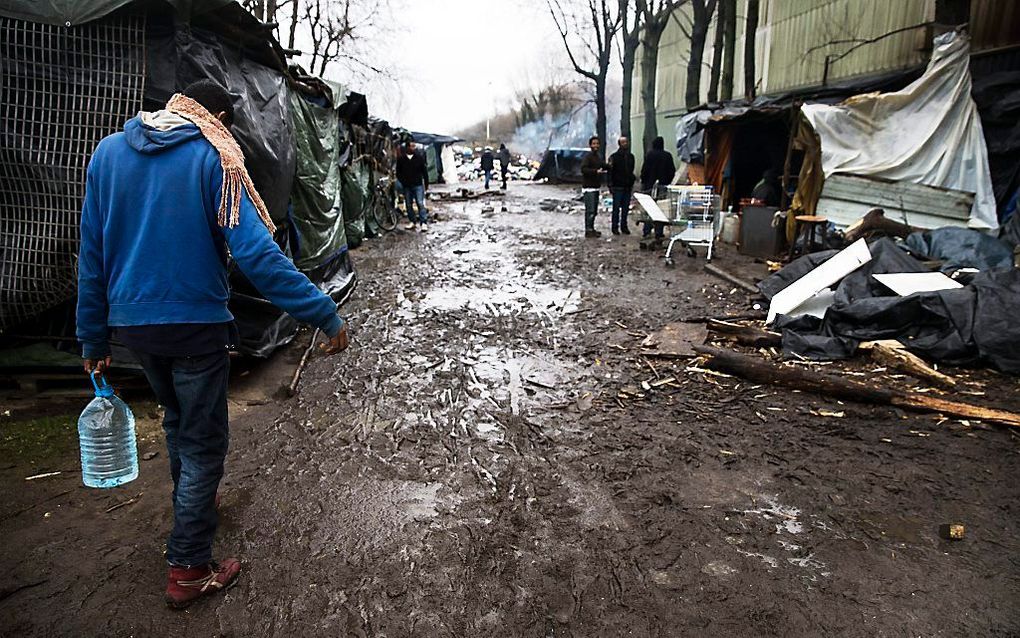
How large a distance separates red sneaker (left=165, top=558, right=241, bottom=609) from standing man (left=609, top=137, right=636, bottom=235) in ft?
35.3

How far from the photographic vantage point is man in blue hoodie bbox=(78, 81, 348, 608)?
86.2 inches

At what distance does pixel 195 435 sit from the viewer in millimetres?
2383

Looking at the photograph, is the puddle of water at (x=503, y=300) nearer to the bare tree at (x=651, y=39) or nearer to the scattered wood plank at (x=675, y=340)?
the scattered wood plank at (x=675, y=340)

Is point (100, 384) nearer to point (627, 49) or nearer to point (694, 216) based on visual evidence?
point (694, 216)

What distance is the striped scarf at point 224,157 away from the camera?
2215 mm

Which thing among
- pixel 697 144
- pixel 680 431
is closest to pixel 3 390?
pixel 680 431

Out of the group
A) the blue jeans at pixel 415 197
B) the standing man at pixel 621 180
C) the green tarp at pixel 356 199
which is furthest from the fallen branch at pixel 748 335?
the blue jeans at pixel 415 197

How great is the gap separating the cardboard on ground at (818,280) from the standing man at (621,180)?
20.3 ft

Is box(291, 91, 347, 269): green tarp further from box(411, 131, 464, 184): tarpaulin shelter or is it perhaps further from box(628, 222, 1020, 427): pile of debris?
box(411, 131, 464, 184): tarpaulin shelter

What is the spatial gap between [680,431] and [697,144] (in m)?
10.9

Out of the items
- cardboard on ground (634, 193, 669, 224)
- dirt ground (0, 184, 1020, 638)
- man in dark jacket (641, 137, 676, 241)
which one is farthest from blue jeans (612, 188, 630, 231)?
dirt ground (0, 184, 1020, 638)

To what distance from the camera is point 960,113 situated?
8547 mm

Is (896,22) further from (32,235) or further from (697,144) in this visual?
(32,235)

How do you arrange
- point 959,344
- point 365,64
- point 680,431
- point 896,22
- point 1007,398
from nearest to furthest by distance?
point 680,431, point 1007,398, point 959,344, point 896,22, point 365,64
